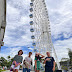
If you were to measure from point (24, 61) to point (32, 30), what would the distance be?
9036 mm

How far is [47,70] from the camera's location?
4.44m

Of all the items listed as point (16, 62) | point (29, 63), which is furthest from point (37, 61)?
point (16, 62)

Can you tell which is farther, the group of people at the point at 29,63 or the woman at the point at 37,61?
the woman at the point at 37,61

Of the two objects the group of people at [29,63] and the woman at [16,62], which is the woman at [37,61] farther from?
the woman at [16,62]

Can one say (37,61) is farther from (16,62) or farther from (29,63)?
(16,62)

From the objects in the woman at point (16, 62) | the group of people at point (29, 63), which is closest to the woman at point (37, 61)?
the group of people at point (29, 63)

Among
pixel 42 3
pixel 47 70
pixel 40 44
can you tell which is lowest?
pixel 47 70

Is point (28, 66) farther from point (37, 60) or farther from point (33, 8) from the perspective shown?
point (33, 8)

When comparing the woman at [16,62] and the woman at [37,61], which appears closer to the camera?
the woman at [16,62]

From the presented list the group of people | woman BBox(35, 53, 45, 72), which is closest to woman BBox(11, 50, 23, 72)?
the group of people

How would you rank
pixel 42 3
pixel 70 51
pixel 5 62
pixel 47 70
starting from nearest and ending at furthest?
pixel 47 70 < pixel 42 3 < pixel 70 51 < pixel 5 62

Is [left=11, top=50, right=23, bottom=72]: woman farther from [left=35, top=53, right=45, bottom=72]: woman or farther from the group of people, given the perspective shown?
[left=35, top=53, right=45, bottom=72]: woman

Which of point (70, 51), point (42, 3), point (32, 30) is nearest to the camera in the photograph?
point (32, 30)

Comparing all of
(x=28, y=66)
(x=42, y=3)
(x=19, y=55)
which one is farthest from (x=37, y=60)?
(x=42, y=3)
